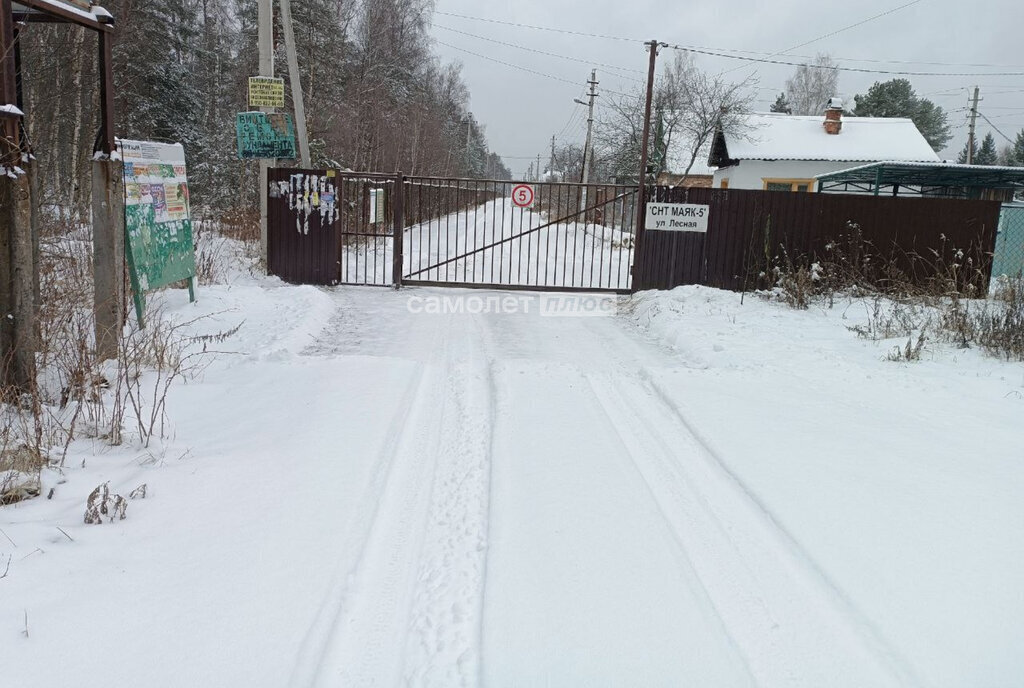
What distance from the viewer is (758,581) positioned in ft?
11.2

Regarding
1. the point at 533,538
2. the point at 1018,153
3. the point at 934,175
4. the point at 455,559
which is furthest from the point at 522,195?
the point at 1018,153

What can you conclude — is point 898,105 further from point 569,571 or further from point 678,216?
point 569,571

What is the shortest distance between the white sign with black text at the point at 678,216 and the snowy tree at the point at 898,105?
50.8 meters

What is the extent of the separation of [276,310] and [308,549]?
267 inches

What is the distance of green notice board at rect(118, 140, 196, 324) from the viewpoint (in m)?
7.89

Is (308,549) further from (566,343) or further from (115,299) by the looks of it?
(566,343)

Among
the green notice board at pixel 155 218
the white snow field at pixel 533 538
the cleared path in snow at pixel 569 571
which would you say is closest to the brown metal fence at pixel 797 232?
the white snow field at pixel 533 538

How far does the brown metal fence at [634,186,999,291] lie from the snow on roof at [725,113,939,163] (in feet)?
75.5

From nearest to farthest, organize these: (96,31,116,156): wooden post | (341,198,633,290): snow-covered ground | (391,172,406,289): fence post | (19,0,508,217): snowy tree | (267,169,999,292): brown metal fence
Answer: (96,31,116,156): wooden post → (391,172,406,289): fence post → (267,169,999,292): brown metal fence → (341,198,633,290): snow-covered ground → (19,0,508,217): snowy tree

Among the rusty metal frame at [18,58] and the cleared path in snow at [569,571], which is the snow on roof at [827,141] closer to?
the rusty metal frame at [18,58]

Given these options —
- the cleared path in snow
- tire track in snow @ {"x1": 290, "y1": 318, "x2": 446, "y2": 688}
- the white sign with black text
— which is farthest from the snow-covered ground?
tire track in snow @ {"x1": 290, "y1": 318, "x2": 446, "y2": 688}

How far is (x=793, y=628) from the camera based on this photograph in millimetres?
3057

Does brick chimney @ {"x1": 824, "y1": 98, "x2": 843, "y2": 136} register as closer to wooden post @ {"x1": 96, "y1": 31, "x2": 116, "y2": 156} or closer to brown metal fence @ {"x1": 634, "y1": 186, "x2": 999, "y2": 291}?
brown metal fence @ {"x1": 634, "y1": 186, "x2": 999, "y2": 291}

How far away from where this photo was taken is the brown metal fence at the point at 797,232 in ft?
41.1
